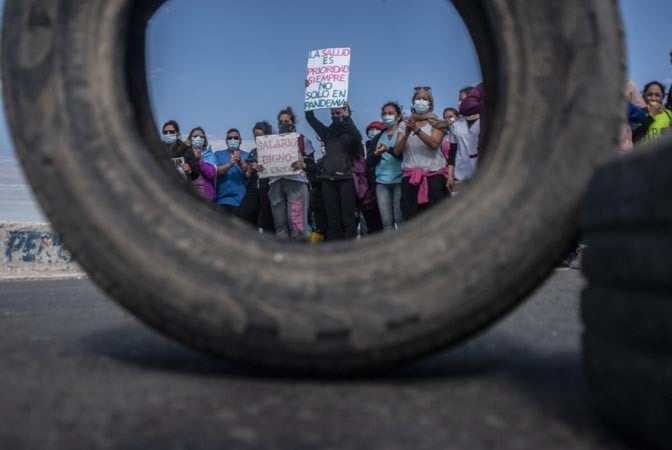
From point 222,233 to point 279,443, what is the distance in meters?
0.51

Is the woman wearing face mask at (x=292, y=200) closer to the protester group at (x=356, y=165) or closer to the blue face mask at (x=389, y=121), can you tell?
the protester group at (x=356, y=165)

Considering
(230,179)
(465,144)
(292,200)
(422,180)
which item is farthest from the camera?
(230,179)

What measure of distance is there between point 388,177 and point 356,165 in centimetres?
38

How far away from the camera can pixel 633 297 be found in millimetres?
1039

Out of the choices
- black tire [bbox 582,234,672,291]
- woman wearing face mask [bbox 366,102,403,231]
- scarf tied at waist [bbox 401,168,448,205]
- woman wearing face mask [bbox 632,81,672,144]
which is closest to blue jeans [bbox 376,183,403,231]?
woman wearing face mask [bbox 366,102,403,231]

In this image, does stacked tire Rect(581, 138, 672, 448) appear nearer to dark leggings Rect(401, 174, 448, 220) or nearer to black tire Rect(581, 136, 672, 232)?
black tire Rect(581, 136, 672, 232)

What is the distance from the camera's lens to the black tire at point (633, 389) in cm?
96

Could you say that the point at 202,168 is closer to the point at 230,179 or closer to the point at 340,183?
the point at 230,179

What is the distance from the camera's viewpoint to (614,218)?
3.61ft

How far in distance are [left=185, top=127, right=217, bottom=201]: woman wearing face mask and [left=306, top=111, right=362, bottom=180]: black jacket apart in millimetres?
1100

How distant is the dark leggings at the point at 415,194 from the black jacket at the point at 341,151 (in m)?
0.71

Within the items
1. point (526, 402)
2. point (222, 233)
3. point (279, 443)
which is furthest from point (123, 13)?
point (526, 402)

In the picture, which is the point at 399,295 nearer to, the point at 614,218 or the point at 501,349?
the point at 614,218

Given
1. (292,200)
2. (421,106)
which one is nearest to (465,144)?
(421,106)
